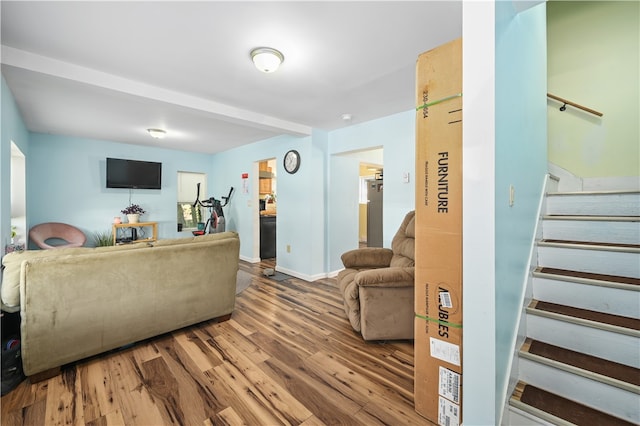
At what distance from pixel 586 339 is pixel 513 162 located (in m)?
1.03

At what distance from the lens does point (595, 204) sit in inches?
79.8

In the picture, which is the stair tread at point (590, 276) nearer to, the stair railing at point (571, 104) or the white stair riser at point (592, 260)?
the white stair riser at point (592, 260)

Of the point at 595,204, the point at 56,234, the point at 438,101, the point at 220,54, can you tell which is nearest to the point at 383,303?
the point at 438,101

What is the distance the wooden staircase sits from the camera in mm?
1217

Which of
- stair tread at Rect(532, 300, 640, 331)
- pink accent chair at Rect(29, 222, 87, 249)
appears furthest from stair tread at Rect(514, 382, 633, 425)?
pink accent chair at Rect(29, 222, 87, 249)

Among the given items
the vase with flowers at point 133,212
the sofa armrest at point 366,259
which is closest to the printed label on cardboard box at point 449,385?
the sofa armrest at point 366,259

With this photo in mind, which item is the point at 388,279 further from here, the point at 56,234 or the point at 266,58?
the point at 56,234

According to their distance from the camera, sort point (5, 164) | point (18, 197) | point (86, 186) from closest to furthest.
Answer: point (5, 164) < point (18, 197) < point (86, 186)

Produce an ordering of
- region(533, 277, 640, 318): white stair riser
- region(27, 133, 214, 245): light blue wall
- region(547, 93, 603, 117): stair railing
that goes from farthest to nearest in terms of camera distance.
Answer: region(27, 133, 214, 245): light blue wall → region(547, 93, 603, 117): stair railing → region(533, 277, 640, 318): white stair riser

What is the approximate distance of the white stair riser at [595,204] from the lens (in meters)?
1.88

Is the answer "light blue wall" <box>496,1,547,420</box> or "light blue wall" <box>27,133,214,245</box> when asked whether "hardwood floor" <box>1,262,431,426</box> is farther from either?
"light blue wall" <box>27,133,214,245</box>

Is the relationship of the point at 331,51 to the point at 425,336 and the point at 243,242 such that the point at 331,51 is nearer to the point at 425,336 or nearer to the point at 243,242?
the point at 425,336

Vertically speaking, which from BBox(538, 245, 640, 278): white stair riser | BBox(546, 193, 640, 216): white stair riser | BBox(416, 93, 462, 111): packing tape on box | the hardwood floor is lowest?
the hardwood floor

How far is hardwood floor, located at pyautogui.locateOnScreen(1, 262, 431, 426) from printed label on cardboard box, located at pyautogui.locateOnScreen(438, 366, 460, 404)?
8.8 inches
